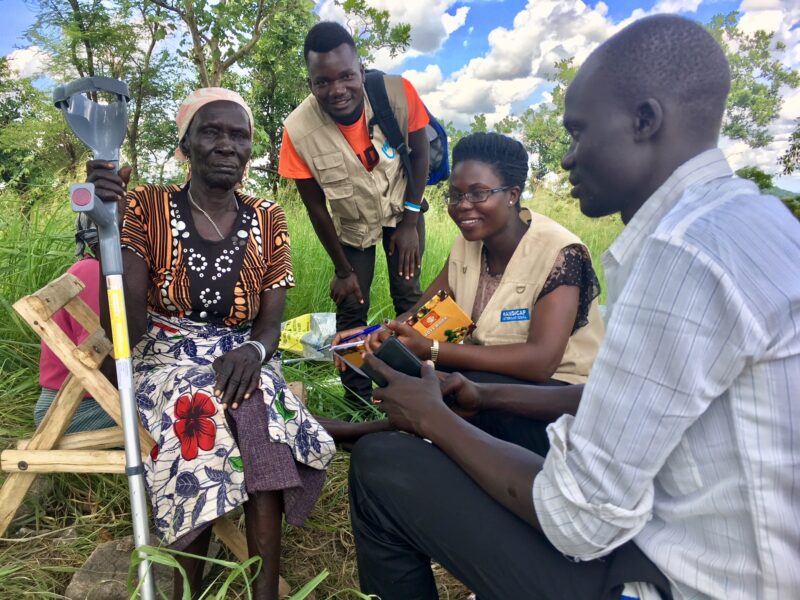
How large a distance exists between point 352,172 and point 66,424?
1729 millimetres

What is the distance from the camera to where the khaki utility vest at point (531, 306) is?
7.25ft

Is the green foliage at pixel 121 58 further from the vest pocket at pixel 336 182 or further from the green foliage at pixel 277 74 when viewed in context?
the vest pocket at pixel 336 182

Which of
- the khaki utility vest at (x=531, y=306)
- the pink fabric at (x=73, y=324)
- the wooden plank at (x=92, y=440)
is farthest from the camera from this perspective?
the pink fabric at (x=73, y=324)

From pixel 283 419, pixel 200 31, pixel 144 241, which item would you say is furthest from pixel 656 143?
→ pixel 200 31

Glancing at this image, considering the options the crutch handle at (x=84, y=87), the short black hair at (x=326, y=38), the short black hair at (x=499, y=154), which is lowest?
the short black hair at (x=499, y=154)

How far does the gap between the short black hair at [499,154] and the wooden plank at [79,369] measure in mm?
1517

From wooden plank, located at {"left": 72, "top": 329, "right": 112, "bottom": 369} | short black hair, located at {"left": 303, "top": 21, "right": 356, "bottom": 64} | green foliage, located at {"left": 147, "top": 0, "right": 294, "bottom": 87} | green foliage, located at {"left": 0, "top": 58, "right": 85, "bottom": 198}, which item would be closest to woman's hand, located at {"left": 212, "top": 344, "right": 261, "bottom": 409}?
wooden plank, located at {"left": 72, "top": 329, "right": 112, "bottom": 369}

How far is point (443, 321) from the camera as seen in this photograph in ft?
7.66

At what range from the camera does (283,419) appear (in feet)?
6.15

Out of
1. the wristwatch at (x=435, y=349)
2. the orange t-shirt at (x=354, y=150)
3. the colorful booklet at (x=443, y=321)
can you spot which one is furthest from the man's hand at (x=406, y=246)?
the wristwatch at (x=435, y=349)

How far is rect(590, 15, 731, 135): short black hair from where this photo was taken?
1.08m

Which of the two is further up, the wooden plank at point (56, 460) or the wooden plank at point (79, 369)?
the wooden plank at point (79, 369)

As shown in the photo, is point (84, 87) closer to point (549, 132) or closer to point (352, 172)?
point (352, 172)

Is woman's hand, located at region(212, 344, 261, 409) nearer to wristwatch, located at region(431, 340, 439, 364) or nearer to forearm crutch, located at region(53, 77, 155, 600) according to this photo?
forearm crutch, located at region(53, 77, 155, 600)
